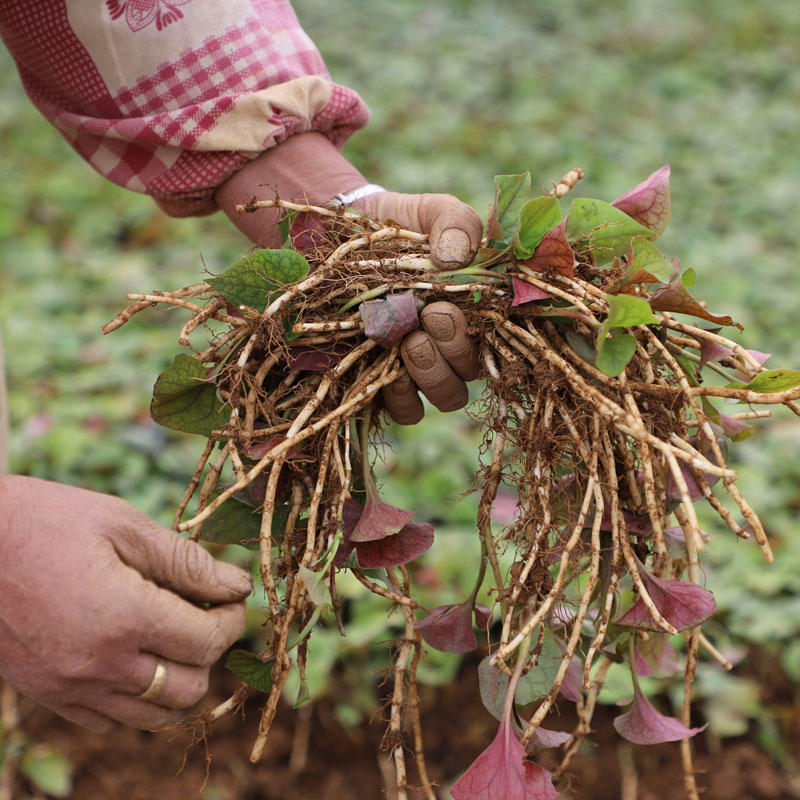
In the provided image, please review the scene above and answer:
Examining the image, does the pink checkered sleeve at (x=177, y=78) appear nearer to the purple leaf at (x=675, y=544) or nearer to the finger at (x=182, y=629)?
the finger at (x=182, y=629)

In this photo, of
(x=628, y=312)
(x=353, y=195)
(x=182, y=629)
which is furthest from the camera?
(x=353, y=195)

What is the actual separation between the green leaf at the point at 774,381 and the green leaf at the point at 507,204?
1.04 feet

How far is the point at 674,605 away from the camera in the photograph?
34.4 inches

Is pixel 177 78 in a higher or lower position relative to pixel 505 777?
higher

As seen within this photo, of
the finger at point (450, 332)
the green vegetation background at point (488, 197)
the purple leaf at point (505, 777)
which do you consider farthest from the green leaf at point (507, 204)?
the green vegetation background at point (488, 197)

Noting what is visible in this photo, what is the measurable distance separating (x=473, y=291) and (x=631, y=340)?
0.22 meters

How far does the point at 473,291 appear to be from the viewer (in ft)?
3.16

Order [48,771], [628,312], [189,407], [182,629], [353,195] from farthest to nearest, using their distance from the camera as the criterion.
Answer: [48,771] → [353,195] → [189,407] → [182,629] → [628,312]

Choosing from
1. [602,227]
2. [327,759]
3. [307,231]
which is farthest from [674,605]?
[327,759]

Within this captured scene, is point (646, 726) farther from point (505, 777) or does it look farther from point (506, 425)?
point (506, 425)

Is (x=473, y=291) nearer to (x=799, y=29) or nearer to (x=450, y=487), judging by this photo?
(x=450, y=487)

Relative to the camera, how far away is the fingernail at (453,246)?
96cm

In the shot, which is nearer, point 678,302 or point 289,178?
point 678,302

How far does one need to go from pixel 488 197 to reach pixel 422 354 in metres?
2.86
